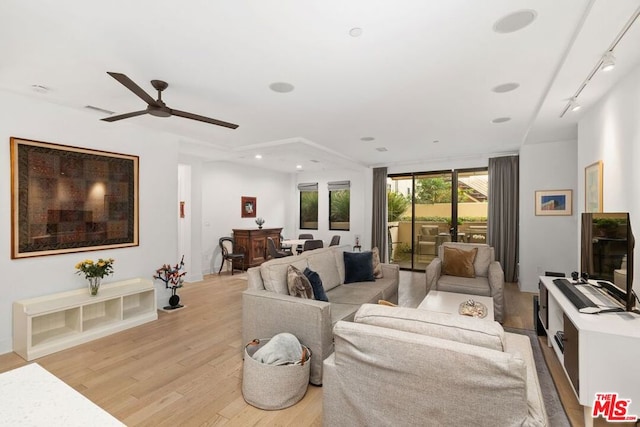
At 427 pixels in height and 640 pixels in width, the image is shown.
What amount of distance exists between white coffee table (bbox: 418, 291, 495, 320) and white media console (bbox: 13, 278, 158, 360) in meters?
3.36

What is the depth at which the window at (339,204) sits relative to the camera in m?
8.44

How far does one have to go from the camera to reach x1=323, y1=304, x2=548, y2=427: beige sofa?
128cm

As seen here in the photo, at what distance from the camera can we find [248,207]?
25.6 ft

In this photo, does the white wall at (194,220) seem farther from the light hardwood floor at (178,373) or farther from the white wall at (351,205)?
the white wall at (351,205)

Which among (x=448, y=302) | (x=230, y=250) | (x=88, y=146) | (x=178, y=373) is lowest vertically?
(x=178, y=373)

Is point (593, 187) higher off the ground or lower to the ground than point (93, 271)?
higher

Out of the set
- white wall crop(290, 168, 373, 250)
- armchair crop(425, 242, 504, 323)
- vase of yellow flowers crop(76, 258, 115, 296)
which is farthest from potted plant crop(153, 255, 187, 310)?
white wall crop(290, 168, 373, 250)

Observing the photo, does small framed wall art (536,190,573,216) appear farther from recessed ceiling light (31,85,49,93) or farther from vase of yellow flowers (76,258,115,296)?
recessed ceiling light (31,85,49,93)

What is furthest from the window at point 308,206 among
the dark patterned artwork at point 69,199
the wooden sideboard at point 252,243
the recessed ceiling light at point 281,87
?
the recessed ceiling light at point 281,87

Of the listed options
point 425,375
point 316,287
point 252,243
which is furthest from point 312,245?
point 425,375

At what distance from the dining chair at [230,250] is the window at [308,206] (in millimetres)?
2530

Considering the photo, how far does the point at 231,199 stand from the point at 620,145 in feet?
21.8

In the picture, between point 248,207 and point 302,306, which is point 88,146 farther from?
point 248,207

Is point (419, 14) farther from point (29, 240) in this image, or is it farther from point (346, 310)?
point (29, 240)
